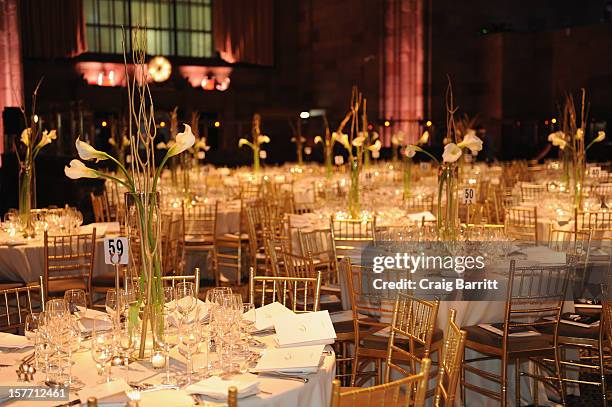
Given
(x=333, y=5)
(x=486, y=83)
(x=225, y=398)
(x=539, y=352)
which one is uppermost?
(x=333, y=5)

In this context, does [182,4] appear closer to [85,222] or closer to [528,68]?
[528,68]

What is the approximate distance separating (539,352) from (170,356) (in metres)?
2.30

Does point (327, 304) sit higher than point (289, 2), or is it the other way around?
point (289, 2)

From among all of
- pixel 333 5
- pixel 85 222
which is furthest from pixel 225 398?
pixel 333 5

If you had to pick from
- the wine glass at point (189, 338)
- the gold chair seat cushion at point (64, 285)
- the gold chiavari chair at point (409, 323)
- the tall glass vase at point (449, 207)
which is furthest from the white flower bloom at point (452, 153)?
the gold chair seat cushion at point (64, 285)

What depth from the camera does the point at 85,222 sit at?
10281 millimetres

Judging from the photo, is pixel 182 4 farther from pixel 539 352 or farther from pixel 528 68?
pixel 539 352

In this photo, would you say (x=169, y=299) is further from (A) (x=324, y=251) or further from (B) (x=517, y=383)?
(A) (x=324, y=251)

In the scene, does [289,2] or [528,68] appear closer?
[528,68]

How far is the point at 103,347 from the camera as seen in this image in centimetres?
318

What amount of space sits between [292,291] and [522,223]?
2825 millimetres

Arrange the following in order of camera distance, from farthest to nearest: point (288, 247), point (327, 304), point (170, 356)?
point (288, 247) < point (327, 304) < point (170, 356)

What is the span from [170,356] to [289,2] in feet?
66.5

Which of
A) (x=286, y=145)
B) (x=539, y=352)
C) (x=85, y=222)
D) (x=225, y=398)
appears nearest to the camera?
(x=225, y=398)
